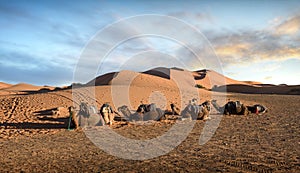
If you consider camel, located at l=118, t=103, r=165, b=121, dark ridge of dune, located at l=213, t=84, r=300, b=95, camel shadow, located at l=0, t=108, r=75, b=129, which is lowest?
camel shadow, located at l=0, t=108, r=75, b=129

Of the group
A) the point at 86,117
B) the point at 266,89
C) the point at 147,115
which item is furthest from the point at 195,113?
the point at 266,89

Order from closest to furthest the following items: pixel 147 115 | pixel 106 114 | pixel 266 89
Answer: pixel 106 114 < pixel 147 115 < pixel 266 89

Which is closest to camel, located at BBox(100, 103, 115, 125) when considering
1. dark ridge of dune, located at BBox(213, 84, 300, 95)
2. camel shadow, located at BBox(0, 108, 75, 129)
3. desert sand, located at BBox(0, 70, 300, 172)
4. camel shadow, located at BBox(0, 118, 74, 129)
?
desert sand, located at BBox(0, 70, 300, 172)

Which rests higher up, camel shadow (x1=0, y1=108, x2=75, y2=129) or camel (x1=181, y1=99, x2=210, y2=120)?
camel (x1=181, y1=99, x2=210, y2=120)

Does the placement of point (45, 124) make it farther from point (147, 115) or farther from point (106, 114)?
point (147, 115)

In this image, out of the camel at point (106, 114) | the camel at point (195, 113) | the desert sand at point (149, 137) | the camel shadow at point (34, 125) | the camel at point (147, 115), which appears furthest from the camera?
the camel at point (195, 113)

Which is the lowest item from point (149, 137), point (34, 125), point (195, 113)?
point (149, 137)

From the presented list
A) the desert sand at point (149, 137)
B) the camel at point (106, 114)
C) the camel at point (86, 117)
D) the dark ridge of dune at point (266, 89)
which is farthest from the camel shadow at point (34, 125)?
the dark ridge of dune at point (266, 89)

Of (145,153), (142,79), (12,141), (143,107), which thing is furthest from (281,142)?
(142,79)

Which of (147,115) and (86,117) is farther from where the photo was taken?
(147,115)

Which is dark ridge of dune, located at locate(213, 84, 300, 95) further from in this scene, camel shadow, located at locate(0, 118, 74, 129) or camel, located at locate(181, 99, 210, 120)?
camel shadow, located at locate(0, 118, 74, 129)

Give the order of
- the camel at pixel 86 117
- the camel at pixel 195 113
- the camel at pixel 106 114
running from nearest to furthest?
1. the camel at pixel 86 117
2. the camel at pixel 106 114
3. the camel at pixel 195 113

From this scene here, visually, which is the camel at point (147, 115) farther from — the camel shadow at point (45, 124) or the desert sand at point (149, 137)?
the camel shadow at point (45, 124)

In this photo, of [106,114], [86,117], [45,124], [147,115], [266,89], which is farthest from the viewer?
[266,89]
